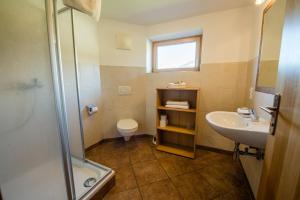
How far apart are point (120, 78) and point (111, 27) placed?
0.85 metres

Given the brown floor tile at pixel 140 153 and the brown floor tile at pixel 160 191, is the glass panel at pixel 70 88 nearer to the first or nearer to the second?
the brown floor tile at pixel 140 153

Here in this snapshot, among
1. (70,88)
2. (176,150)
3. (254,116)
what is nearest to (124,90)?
(70,88)

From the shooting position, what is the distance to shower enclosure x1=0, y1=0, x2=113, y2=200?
795 mm

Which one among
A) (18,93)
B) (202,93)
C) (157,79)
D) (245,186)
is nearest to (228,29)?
(202,93)

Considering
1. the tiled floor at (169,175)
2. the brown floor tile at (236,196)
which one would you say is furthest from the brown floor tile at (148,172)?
the brown floor tile at (236,196)

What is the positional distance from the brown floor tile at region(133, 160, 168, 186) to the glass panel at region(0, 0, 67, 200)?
880mm

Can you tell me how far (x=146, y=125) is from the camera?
2.64 meters

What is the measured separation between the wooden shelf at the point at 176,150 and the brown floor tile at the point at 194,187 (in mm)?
380

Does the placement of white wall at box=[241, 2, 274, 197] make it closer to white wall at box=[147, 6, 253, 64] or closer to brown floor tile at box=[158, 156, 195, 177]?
white wall at box=[147, 6, 253, 64]

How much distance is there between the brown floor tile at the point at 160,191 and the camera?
1312 mm

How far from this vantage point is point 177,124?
7.54 ft

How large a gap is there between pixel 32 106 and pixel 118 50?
5.46 feet

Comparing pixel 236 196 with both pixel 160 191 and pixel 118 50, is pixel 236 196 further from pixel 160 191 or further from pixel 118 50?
pixel 118 50

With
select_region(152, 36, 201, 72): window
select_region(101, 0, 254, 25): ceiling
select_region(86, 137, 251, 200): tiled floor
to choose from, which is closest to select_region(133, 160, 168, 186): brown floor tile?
select_region(86, 137, 251, 200): tiled floor
